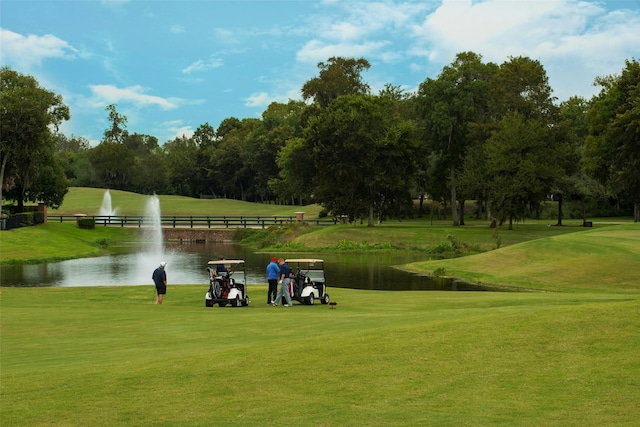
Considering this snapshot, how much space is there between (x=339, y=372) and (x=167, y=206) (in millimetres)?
124791

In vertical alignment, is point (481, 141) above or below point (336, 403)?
above

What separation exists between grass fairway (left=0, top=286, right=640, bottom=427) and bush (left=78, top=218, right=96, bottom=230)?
70423 mm

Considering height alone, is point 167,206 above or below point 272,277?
above

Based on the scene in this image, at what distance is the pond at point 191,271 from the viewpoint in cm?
4412

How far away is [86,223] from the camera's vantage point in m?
89.7

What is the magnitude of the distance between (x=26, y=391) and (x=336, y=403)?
5484 mm

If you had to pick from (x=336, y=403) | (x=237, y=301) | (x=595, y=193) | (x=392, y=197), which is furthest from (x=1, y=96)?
(x=336, y=403)

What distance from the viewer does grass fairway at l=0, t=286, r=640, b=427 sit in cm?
1137

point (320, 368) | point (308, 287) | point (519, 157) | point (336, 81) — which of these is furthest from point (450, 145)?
point (320, 368)

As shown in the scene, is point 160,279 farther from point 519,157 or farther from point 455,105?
point 455,105

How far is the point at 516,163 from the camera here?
7475 centimetres

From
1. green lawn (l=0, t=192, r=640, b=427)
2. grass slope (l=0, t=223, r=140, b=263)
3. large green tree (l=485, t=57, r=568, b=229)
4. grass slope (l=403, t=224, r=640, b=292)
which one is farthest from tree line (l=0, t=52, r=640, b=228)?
green lawn (l=0, t=192, r=640, b=427)

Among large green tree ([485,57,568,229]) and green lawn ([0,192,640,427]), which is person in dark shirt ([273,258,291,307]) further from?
large green tree ([485,57,568,229])

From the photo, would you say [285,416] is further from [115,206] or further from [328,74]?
[115,206]
